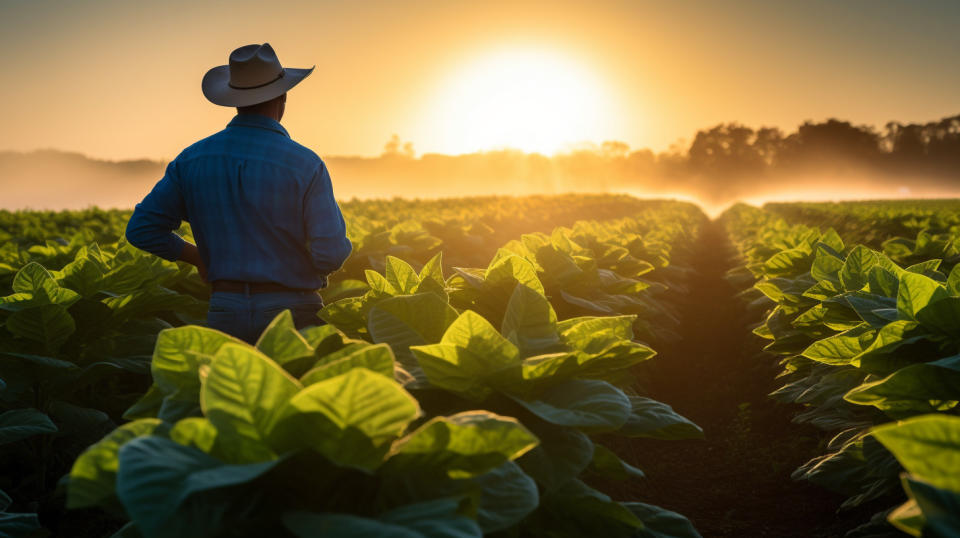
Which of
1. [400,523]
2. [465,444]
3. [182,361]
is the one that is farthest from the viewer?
[182,361]

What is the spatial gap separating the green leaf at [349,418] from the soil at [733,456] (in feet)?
8.69

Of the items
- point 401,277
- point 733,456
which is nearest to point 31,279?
point 401,277

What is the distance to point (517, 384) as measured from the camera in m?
1.48

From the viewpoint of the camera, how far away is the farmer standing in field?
9.54 feet

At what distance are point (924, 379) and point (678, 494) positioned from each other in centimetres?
257

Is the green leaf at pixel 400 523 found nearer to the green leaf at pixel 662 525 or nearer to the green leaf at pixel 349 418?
the green leaf at pixel 349 418

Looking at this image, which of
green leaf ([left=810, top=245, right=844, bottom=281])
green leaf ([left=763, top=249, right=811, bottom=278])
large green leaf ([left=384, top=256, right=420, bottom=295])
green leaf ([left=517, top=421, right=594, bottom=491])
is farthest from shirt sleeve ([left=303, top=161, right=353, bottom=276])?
green leaf ([left=763, top=249, right=811, bottom=278])

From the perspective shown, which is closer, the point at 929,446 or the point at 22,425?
the point at 929,446

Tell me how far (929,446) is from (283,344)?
1105 millimetres

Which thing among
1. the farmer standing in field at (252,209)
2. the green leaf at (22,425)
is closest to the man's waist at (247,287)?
the farmer standing in field at (252,209)

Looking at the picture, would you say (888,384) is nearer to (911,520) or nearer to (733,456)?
(911,520)

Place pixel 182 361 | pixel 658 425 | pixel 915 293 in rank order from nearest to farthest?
pixel 182 361
pixel 658 425
pixel 915 293

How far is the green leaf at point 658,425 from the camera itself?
61.2 inches

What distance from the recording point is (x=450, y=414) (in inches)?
60.1
